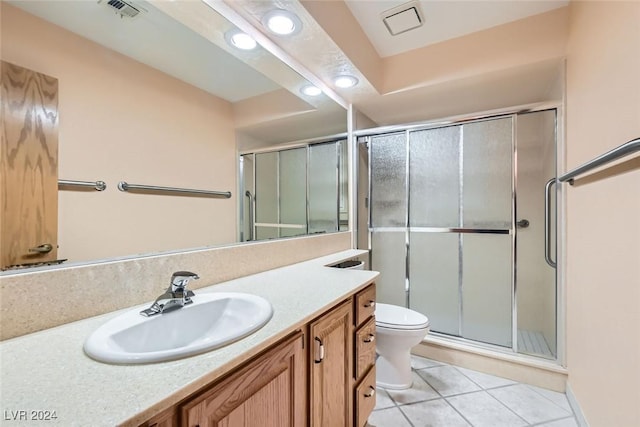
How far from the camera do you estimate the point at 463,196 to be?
2.46 meters

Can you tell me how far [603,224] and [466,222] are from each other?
1.24 m

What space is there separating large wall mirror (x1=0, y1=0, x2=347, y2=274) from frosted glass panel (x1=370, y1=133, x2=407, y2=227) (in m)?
1.39

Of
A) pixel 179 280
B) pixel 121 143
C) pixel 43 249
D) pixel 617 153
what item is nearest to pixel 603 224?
pixel 617 153

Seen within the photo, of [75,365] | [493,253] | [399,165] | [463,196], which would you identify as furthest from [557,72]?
[75,365]

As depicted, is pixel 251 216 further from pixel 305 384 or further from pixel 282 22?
pixel 282 22

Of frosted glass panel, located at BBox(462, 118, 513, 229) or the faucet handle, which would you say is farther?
frosted glass panel, located at BBox(462, 118, 513, 229)

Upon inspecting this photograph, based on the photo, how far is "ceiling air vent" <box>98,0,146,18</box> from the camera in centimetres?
94

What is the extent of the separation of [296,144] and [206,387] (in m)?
1.66

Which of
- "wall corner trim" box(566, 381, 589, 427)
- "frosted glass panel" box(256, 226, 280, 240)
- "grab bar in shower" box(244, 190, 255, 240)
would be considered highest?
"grab bar in shower" box(244, 190, 255, 240)

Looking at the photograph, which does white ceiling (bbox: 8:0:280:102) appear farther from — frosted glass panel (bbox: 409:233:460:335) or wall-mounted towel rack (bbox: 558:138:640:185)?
frosted glass panel (bbox: 409:233:460:335)

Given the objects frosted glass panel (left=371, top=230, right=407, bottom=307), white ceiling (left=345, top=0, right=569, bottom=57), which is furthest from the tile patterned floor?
white ceiling (left=345, top=0, right=569, bottom=57)

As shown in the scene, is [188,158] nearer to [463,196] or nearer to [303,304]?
[303,304]

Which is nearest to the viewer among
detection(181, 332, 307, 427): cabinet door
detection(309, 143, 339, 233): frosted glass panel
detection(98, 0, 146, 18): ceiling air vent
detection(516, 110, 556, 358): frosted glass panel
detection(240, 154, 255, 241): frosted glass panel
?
detection(181, 332, 307, 427): cabinet door

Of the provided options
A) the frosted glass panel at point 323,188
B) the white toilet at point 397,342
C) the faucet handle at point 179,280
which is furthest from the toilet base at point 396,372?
the faucet handle at point 179,280
